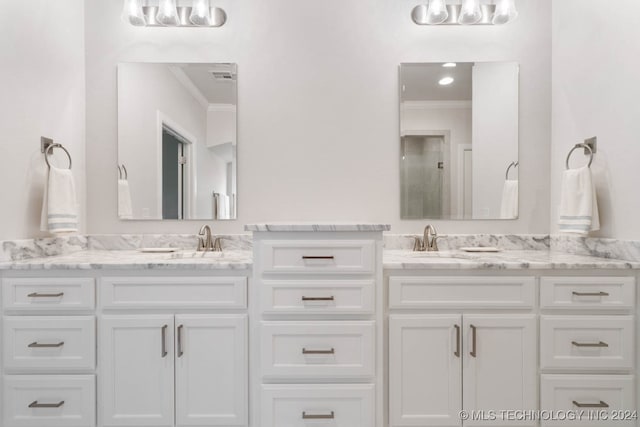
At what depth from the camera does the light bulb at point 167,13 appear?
194 cm

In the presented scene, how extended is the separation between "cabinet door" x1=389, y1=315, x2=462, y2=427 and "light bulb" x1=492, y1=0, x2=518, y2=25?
1616 millimetres

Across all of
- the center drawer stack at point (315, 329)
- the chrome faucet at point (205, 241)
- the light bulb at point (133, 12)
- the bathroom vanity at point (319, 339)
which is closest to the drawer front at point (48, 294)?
the bathroom vanity at point (319, 339)

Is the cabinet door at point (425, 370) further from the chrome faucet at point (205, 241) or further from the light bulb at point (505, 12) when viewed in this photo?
the light bulb at point (505, 12)

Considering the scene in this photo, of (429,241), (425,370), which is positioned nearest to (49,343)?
(425,370)

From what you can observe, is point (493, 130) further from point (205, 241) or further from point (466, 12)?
point (205, 241)

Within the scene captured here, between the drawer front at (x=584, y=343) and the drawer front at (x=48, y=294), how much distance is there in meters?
1.88

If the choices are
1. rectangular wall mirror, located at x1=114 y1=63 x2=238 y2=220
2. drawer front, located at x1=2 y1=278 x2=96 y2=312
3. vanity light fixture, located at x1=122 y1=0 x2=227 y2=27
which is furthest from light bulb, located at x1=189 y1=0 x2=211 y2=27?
drawer front, located at x1=2 y1=278 x2=96 y2=312

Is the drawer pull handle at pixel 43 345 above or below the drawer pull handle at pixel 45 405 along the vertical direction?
above

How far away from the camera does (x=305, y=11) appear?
6.72ft

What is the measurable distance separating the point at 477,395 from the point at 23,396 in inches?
73.8

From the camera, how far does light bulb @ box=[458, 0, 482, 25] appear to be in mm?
1953

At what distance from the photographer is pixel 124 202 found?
80.4 inches

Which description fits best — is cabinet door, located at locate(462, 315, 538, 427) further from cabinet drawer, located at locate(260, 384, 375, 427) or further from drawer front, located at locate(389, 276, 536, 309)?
cabinet drawer, located at locate(260, 384, 375, 427)

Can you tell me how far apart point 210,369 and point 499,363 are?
47.0 inches
